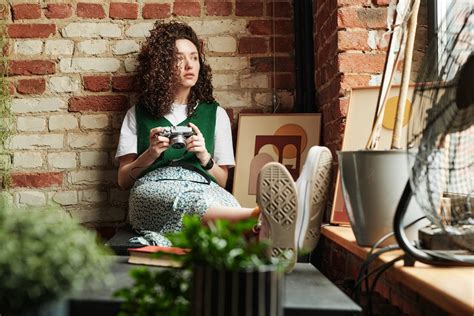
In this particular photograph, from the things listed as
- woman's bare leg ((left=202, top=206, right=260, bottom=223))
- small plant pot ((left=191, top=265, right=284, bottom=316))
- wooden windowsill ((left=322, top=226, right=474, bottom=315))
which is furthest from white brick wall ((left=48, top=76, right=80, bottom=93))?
small plant pot ((left=191, top=265, right=284, bottom=316))

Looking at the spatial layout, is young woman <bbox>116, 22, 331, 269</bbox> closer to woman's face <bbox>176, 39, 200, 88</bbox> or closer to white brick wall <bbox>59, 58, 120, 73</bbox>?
woman's face <bbox>176, 39, 200, 88</bbox>

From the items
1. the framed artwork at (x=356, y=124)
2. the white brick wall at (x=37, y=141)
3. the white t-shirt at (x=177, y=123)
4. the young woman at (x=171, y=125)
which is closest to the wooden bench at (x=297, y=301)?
the framed artwork at (x=356, y=124)

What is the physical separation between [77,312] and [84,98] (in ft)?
5.31

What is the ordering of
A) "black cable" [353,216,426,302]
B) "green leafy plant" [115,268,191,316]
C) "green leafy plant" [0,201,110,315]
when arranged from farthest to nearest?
"black cable" [353,216,426,302] → "green leafy plant" [115,268,191,316] → "green leafy plant" [0,201,110,315]

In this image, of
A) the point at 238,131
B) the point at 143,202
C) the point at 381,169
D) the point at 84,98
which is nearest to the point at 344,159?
the point at 381,169

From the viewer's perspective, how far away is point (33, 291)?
624 mm

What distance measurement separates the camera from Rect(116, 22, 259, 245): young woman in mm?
2053

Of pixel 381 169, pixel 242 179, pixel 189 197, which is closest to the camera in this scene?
pixel 381 169

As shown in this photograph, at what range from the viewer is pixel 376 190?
1215 mm

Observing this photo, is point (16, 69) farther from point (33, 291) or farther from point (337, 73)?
point (33, 291)

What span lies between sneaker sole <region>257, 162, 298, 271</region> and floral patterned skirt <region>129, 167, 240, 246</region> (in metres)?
0.64

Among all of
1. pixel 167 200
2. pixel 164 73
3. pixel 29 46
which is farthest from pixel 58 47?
pixel 167 200

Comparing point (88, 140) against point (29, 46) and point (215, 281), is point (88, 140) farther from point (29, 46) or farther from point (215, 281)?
point (215, 281)

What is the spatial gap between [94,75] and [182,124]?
49cm
